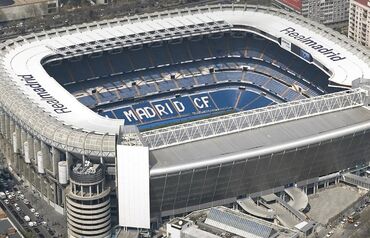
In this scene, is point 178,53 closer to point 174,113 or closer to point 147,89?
point 147,89

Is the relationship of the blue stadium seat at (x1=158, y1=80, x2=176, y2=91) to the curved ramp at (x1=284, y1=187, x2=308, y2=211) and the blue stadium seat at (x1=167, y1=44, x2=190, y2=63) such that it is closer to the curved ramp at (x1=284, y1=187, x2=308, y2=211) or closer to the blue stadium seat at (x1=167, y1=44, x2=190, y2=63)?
the blue stadium seat at (x1=167, y1=44, x2=190, y2=63)

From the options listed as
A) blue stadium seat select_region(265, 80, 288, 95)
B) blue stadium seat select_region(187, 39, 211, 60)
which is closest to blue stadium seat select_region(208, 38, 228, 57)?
blue stadium seat select_region(187, 39, 211, 60)

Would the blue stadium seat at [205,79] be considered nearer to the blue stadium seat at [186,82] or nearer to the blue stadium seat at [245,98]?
the blue stadium seat at [186,82]

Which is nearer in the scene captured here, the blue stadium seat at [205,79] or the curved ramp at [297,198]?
the curved ramp at [297,198]

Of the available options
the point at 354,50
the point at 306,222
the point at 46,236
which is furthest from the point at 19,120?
the point at 354,50

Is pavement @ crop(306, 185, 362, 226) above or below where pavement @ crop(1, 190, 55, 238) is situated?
below

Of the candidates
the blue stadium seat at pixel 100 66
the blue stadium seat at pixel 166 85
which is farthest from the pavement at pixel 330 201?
the blue stadium seat at pixel 100 66

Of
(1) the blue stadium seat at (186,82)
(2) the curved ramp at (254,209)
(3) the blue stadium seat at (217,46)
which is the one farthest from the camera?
(3) the blue stadium seat at (217,46)
